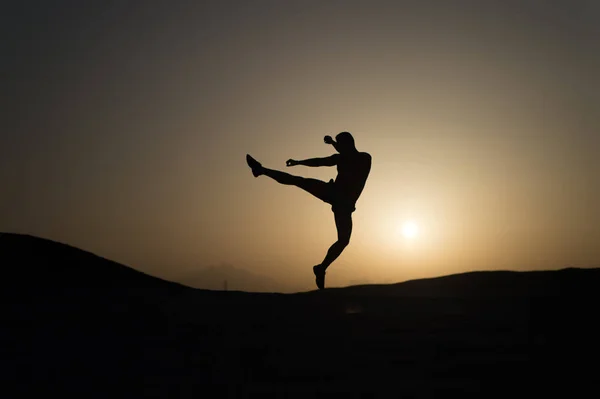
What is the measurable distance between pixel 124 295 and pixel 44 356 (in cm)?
319

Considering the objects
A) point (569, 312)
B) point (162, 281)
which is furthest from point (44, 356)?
point (162, 281)

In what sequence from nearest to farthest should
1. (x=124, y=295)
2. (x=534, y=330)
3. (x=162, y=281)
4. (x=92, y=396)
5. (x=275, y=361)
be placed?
(x=92, y=396) < (x=275, y=361) < (x=534, y=330) < (x=124, y=295) < (x=162, y=281)

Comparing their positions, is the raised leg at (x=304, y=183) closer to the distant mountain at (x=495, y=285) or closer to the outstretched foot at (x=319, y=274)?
the outstretched foot at (x=319, y=274)

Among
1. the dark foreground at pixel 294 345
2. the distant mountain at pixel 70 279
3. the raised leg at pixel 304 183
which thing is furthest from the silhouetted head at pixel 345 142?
the distant mountain at pixel 70 279

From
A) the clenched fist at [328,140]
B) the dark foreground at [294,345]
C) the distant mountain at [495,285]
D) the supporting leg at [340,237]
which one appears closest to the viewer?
the dark foreground at [294,345]

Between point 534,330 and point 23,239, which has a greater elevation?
point 23,239

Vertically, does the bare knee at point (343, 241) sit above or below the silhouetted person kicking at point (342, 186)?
below

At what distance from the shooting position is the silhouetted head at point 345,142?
1205cm

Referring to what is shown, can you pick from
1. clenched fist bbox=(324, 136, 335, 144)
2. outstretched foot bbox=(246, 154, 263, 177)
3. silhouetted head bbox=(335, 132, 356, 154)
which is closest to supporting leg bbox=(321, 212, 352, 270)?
silhouetted head bbox=(335, 132, 356, 154)

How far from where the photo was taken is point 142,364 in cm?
677

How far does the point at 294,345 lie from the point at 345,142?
5.57m

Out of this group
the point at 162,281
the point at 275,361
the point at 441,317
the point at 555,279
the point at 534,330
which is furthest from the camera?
the point at 162,281

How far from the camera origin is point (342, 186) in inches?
473

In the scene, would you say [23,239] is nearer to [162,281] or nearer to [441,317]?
[162,281]
